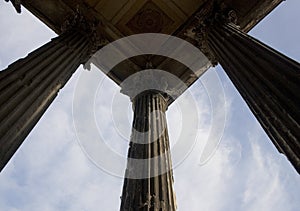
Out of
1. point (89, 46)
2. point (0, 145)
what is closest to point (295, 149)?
point (0, 145)

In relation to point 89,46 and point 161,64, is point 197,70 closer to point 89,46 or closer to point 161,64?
point 161,64

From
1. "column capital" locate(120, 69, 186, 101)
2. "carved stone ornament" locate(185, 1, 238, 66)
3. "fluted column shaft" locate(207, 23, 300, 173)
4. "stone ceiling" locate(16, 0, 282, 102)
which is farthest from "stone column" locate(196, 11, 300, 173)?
"column capital" locate(120, 69, 186, 101)

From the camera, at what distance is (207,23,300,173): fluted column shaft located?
4.59 meters

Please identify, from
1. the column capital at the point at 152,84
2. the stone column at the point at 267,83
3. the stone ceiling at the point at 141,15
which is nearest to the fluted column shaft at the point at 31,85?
the stone ceiling at the point at 141,15

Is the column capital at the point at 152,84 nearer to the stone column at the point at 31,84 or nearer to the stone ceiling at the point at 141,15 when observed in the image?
the stone ceiling at the point at 141,15

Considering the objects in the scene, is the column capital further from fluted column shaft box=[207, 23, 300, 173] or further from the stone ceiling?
fluted column shaft box=[207, 23, 300, 173]

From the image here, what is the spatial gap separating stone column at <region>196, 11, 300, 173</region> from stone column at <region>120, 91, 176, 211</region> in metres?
1.99

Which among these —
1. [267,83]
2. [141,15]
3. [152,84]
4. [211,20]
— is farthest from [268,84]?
[141,15]

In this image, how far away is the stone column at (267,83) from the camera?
181 inches

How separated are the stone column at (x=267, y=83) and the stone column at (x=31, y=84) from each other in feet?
9.19

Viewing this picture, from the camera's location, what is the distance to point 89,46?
8562mm

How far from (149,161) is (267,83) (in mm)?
2789

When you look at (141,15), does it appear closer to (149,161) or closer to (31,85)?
(149,161)

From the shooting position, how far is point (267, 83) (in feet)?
18.1
